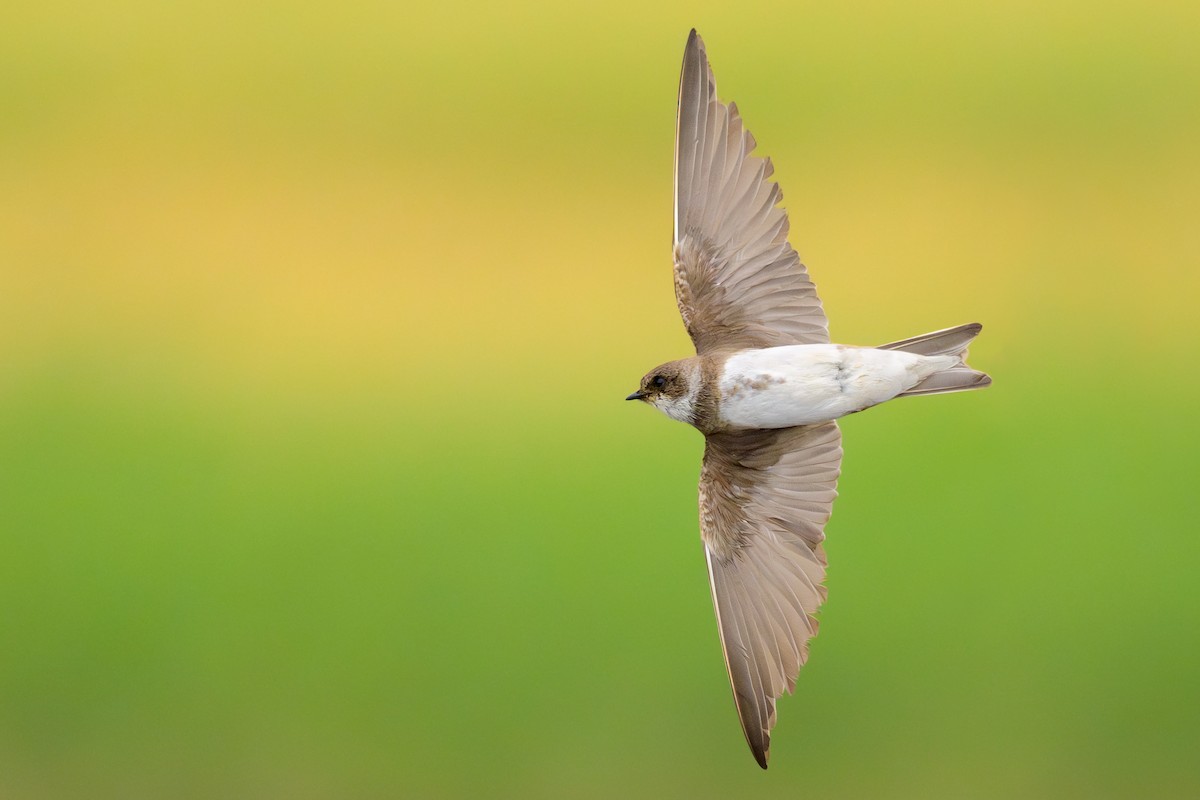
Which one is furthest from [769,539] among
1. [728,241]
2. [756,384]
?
[728,241]

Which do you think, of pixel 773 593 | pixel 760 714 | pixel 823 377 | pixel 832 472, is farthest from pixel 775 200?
pixel 760 714

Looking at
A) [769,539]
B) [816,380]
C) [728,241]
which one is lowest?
[769,539]

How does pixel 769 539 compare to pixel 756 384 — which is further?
pixel 769 539

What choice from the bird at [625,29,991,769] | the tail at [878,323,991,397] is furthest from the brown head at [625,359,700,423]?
the tail at [878,323,991,397]

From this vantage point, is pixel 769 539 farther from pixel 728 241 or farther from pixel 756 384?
pixel 728 241

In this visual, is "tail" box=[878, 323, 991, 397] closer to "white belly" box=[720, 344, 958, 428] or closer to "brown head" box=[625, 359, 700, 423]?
"white belly" box=[720, 344, 958, 428]

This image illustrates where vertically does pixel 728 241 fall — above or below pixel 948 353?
above

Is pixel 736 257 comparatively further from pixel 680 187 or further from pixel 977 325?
pixel 977 325

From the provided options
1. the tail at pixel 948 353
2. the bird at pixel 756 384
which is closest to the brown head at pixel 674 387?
the bird at pixel 756 384
